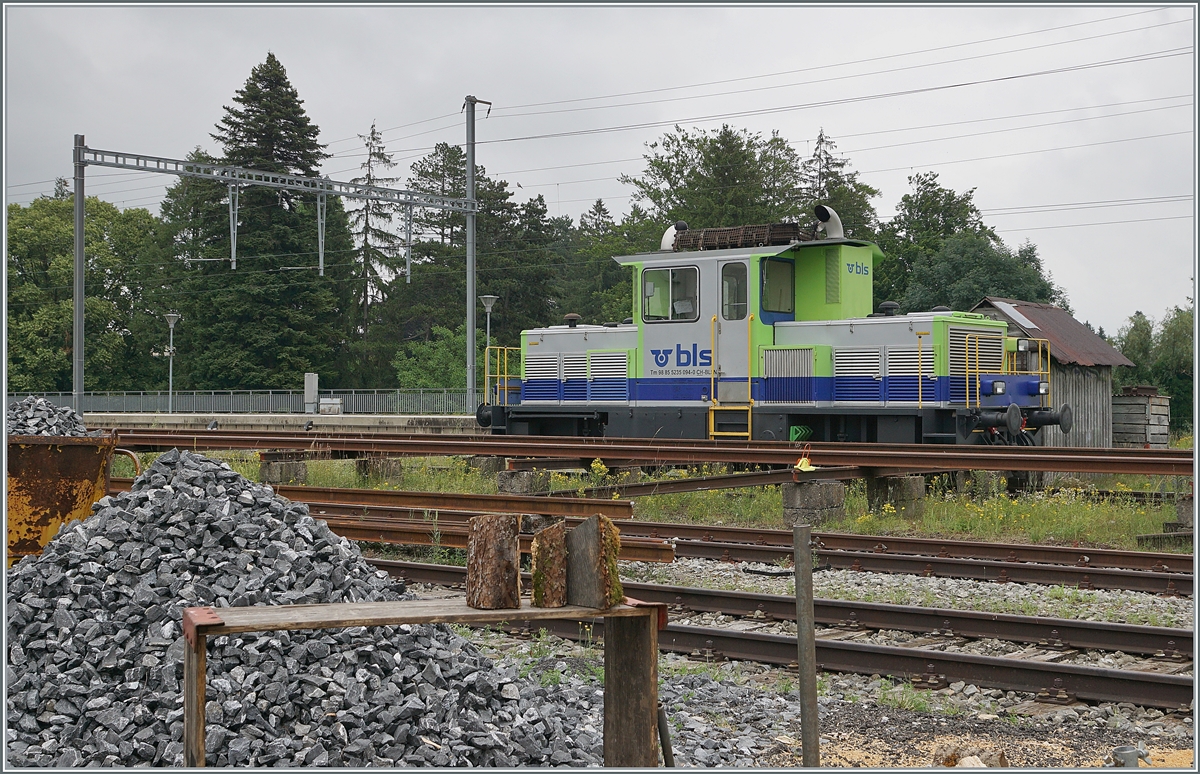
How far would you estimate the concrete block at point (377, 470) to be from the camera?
1491 centimetres

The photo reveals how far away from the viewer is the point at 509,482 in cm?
1215

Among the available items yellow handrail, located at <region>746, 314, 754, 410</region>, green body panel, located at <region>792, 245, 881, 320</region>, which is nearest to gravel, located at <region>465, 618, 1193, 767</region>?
yellow handrail, located at <region>746, 314, 754, 410</region>

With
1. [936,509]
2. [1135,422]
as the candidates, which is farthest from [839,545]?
[1135,422]

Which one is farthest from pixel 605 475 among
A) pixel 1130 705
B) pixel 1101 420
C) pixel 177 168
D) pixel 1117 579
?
pixel 177 168

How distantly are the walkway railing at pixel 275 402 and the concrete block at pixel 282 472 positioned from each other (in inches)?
824

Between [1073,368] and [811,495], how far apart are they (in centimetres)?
1332

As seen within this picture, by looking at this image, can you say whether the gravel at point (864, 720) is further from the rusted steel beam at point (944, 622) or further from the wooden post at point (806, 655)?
the rusted steel beam at point (944, 622)

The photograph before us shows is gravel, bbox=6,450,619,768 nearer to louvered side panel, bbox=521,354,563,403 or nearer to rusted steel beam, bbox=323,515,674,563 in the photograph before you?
rusted steel beam, bbox=323,515,674,563

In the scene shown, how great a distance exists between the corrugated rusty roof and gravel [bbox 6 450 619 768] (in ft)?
58.9

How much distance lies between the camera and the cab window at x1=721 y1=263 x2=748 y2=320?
16.2m

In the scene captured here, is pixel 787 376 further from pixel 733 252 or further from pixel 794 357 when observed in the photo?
pixel 733 252

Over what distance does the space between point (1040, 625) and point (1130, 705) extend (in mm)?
1164

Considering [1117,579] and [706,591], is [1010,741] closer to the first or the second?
[706,591]

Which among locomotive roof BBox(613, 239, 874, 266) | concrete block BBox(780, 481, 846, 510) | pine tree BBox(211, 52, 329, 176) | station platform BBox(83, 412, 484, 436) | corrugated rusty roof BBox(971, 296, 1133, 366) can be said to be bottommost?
concrete block BBox(780, 481, 846, 510)
